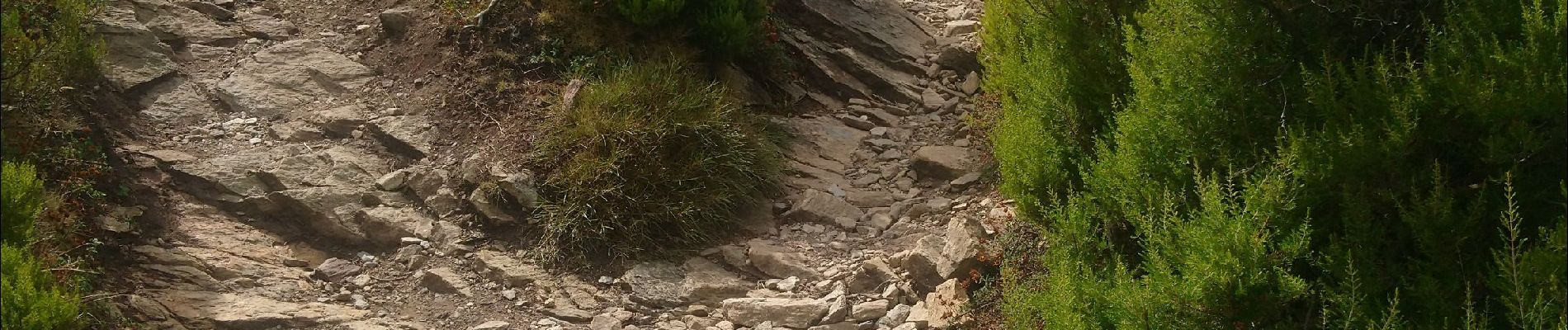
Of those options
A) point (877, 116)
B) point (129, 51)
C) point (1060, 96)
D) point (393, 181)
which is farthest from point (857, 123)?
point (129, 51)

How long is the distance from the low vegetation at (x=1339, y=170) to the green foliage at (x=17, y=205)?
503cm

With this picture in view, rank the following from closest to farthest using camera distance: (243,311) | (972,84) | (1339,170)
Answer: (1339,170) → (243,311) → (972,84)

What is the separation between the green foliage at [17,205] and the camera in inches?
212

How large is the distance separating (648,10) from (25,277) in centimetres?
421

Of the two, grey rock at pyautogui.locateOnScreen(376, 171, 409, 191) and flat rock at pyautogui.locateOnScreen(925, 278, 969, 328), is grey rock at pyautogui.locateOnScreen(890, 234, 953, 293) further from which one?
grey rock at pyautogui.locateOnScreen(376, 171, 409, 191)

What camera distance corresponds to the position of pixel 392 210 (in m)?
7.29

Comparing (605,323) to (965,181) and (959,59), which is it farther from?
(959,59)

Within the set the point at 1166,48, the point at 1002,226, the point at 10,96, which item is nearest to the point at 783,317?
the point at 1002,226

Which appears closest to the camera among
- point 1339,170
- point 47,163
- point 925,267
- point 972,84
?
point 1339,170

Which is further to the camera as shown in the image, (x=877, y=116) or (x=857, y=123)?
(x=877, y=116)

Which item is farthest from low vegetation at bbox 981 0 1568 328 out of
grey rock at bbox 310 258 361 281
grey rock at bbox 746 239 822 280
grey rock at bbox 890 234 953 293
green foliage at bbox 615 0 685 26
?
grey rock at bbox 310 258 361 281

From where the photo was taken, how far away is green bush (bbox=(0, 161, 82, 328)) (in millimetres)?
5094

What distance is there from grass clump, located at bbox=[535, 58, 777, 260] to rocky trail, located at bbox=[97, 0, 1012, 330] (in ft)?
0.73

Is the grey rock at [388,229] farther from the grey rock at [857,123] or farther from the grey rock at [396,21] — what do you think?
the grey rock at [857,123]
